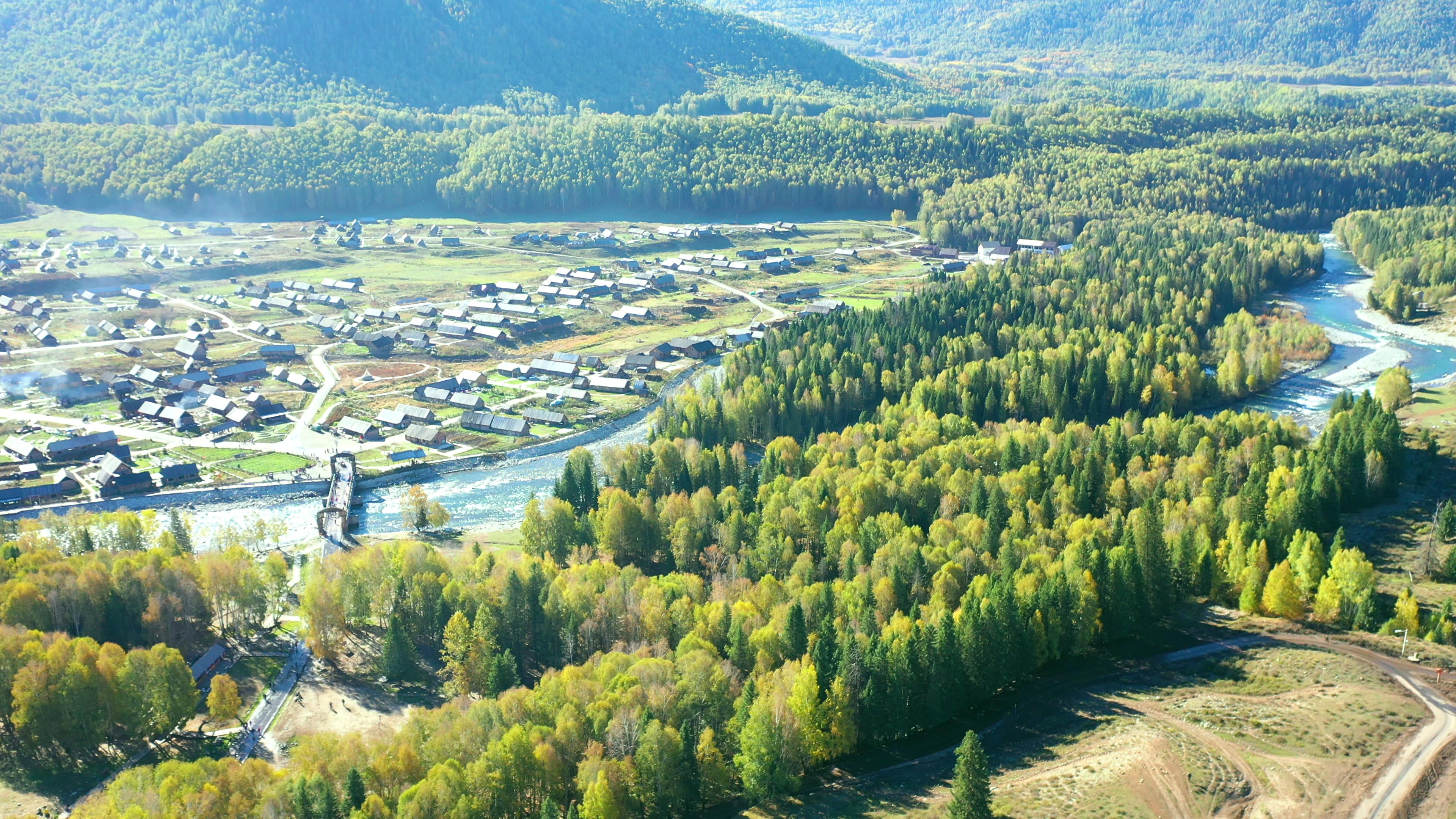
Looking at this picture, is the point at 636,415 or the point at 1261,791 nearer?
the point at 1261,791

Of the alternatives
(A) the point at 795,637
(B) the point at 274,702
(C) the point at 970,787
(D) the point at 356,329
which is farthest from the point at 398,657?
(D) the point at 356,329

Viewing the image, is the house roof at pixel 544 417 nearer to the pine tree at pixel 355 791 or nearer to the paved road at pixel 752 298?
the paved road at pixel 752 298

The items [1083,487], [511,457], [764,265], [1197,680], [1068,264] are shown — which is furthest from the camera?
[764,265]

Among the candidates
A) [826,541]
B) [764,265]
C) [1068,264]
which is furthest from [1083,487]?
[764,265]

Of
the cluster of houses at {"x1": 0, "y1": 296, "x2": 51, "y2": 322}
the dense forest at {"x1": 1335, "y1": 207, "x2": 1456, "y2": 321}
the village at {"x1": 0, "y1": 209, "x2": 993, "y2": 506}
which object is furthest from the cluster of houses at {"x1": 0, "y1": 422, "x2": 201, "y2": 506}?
the dense forest at {"x1": 1335, "y1": 207, "x2": 1456, "y2": 321}

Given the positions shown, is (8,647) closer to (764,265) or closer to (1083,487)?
(1083,487)

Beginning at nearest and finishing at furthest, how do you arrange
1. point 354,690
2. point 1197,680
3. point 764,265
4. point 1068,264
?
point 1197,680, point 354,690, point 1068,264, point 764,265

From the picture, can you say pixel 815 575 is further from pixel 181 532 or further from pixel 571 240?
pixel 571 240

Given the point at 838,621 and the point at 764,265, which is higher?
the point at 764,265

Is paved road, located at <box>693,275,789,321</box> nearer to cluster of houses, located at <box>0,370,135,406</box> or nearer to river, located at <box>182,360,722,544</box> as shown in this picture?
river, located at <box>182,360,722,544</box>
